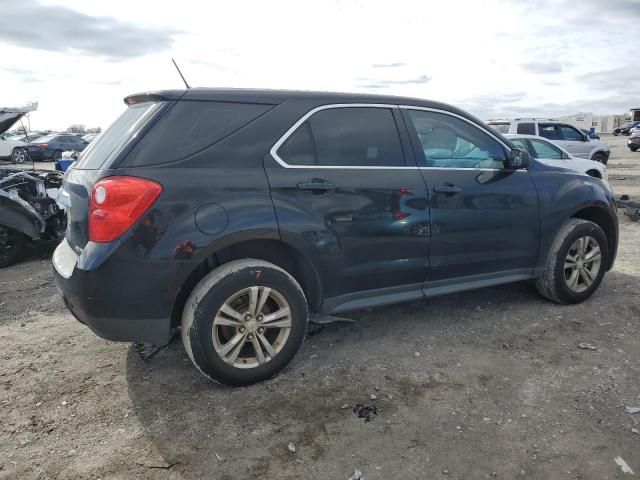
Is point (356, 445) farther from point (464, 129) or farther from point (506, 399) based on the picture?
point (464, 129)

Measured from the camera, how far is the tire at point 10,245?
6.18 metres

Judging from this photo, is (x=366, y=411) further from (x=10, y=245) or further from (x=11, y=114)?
(x=11, y=114)

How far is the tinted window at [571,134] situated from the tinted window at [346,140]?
13.0 m

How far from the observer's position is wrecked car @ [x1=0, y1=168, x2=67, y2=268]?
6.11 m

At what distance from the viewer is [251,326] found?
3027mm

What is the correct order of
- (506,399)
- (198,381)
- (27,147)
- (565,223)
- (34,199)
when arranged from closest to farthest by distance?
(506,399) < (198,381) < (565,223) < (34,199) < (27,147)

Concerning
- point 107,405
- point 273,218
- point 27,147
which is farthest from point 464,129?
point 27,147

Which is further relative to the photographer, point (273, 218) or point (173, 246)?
point (273, 218)

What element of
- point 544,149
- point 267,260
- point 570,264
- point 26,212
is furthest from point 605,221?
point 26,212

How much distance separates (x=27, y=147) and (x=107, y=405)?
23.2 meters

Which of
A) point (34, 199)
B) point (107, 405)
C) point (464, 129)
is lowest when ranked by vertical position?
point (107, 405)

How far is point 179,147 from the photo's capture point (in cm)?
287

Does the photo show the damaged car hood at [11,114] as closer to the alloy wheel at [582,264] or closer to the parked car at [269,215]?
the parked car at [269,215]

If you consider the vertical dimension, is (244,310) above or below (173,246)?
below
